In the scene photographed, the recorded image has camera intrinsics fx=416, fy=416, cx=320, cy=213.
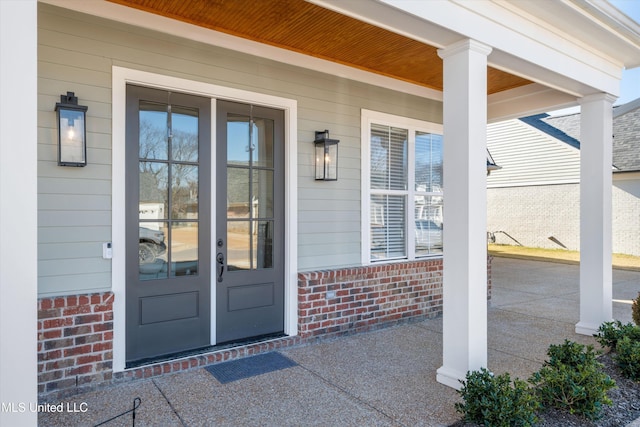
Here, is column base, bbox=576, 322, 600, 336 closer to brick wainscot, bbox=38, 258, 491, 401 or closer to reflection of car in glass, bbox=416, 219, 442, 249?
brick wainscot, bbox=38, 258, 491, 401

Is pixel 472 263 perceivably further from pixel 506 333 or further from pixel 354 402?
pixel 506 333

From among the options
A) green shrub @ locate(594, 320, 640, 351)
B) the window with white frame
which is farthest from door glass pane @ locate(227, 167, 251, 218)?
green shrub @ locate(594, 320, 640, 351)

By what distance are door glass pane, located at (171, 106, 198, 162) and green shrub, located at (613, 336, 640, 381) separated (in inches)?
159

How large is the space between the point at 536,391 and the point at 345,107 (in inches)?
130

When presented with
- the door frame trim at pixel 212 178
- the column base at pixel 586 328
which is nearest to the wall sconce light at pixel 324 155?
the door frame trim at pixel 212 178

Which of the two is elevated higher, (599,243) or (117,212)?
(117,212)

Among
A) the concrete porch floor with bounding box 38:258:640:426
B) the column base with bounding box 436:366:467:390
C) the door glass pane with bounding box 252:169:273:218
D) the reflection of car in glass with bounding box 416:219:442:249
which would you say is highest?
the door glass pane with bounding box 252:169:273:218

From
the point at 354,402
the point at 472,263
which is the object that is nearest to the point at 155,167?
the point at 354,402

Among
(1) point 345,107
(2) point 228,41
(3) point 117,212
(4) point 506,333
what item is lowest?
(4) point 506,333

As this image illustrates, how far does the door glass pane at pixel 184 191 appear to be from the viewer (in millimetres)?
3689

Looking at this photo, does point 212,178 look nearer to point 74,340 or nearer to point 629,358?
point 74,340

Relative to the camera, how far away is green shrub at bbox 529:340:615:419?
2760 mm

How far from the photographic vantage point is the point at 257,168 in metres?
4.18

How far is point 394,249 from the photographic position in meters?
5.33
